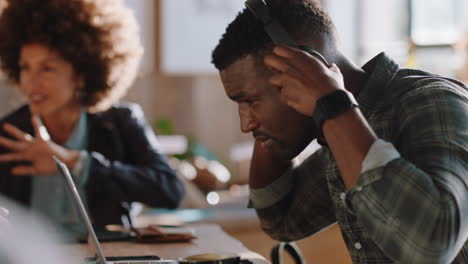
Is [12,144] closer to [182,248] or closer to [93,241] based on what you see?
[182,248]

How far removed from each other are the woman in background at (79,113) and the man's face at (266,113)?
1107 millimetres

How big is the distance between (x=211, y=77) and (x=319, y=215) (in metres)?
2.90

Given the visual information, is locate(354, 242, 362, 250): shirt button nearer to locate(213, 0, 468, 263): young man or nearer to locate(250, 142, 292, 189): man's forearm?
locate(213, 0, 468, 263): young man

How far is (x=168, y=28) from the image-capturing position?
14.8ft

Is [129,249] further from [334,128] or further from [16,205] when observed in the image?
[16,205]

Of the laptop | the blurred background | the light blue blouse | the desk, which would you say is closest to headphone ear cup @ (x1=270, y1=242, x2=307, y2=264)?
the desk

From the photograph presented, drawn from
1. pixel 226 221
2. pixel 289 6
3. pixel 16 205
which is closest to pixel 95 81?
pixel 16 205

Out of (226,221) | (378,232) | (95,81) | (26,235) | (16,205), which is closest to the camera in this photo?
(378,232)

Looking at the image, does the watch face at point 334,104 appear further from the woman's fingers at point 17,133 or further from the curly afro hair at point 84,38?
the curly afro hair at point 84,38

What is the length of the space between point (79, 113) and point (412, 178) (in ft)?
6.02

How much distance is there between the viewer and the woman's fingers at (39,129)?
2.57 m

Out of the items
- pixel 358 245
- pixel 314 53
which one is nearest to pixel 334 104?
pixel 314 53

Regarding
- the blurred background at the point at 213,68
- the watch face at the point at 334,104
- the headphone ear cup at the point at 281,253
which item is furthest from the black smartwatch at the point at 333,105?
the blurred background at the point at 213,68

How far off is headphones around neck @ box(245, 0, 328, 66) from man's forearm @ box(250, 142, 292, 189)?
0.45 meters
